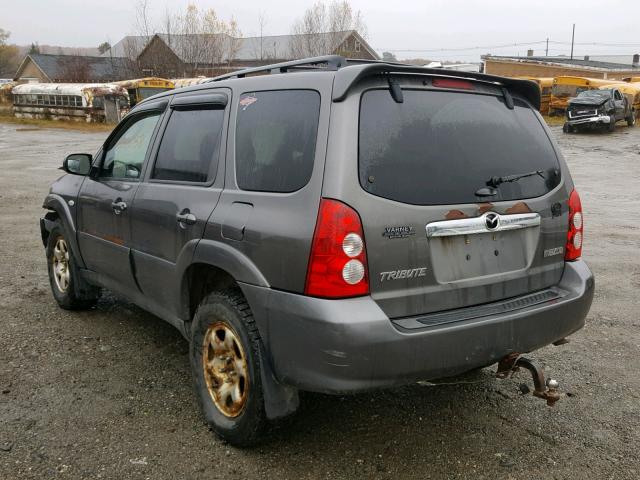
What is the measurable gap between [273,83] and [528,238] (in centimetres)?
152

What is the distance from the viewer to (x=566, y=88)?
1276 inches

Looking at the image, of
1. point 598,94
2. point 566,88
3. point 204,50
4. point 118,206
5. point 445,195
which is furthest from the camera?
point 204,50

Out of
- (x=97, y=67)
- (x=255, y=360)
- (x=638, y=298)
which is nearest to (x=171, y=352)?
(x=255, y=360)

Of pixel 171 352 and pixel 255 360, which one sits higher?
pixel 255 360

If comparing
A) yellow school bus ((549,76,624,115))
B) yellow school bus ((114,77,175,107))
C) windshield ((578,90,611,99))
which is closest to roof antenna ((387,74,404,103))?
windshield ((578,90,611,99))

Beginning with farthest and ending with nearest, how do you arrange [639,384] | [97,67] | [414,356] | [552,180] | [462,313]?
[97,67] < [639,384] < [552,180] < [462,313] < [414,356]

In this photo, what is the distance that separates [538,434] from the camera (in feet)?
10.5

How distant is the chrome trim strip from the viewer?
2662 millimetres

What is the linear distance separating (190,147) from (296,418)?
5.54ft

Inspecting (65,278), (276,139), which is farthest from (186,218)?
(65,278)

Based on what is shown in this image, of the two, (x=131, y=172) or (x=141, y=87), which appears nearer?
(x=131, y=172)

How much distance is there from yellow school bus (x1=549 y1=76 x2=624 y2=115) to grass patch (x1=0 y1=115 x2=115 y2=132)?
81.1ft

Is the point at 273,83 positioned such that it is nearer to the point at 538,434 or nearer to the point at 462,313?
the point at 462,313

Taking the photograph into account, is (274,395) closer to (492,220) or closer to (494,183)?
(492,220)
